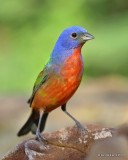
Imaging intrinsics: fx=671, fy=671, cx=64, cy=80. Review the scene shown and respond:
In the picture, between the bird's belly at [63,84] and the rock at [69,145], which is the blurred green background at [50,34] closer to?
the bird's belly at [63,84]

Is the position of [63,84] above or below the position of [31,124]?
above

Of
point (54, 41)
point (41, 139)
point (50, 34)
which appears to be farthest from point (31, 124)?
point (50, 34)

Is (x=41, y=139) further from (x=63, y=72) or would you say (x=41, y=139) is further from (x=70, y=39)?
(x=70, y=39)

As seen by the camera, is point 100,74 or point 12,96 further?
point 100,74

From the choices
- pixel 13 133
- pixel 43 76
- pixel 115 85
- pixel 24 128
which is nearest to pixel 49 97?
pixel 43 76

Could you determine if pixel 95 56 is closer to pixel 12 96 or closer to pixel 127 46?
pixel 127 46

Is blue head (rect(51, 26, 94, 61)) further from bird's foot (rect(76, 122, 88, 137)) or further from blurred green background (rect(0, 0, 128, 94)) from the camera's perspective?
blurred green background (rect(0, 0, 128, 94))

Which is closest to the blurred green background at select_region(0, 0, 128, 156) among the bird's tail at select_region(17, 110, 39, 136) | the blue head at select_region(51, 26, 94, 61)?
the bird's tail at select_region(17, 110, 39, 136)
